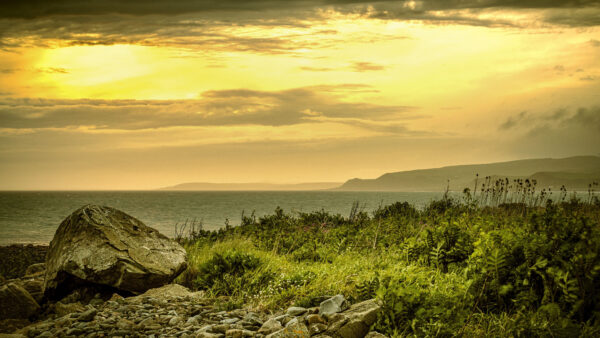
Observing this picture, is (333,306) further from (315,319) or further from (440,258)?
(440,258)

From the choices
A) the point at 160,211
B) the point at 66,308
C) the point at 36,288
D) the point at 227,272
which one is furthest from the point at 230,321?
the point at 160,211

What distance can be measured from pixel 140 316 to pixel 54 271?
9.84 ft

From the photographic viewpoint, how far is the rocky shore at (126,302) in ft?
18.1

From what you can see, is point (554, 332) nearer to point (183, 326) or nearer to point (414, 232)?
point (183, 326)

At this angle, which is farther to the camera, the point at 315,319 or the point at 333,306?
the point at 333,306

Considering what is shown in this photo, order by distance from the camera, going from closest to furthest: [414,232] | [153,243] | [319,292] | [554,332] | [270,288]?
[554,332] < [319,292] < [270,288] < [153,243] < [414,232]

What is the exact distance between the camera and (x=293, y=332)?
17.0ft

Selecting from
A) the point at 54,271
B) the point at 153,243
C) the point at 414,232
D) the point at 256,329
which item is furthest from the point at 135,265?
the point at 414,232

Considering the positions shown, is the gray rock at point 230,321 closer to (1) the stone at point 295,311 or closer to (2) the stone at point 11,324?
(1) the stone at point 295,311

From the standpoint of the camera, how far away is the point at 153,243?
9055 mm

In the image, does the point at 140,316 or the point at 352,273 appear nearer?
the point at 140,316

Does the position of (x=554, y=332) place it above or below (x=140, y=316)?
above

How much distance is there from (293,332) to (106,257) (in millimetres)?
4694

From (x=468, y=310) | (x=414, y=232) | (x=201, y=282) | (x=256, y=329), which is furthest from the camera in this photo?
(x=414, y=232)
